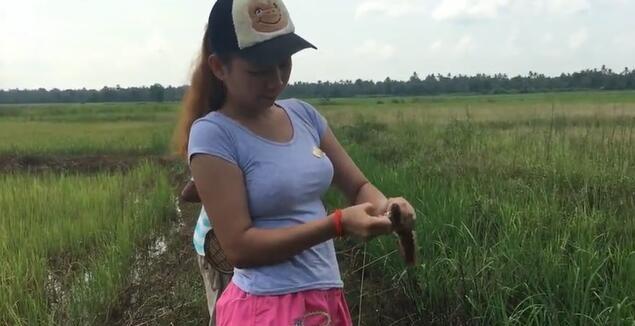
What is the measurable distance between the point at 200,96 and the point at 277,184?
296 mm

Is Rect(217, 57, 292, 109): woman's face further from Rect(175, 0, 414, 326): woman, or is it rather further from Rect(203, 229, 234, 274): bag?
Rect(203, 229, 234, 274): bag

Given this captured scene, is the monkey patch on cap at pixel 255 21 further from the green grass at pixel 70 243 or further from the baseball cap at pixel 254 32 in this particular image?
the green grass at pixel 70 243

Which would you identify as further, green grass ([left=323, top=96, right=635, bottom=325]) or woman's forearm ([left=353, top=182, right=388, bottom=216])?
green grass ([left=323, top=96, right=635, bottom=325])

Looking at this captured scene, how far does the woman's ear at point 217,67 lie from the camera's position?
135cm

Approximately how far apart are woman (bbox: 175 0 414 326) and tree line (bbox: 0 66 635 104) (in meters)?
44.9

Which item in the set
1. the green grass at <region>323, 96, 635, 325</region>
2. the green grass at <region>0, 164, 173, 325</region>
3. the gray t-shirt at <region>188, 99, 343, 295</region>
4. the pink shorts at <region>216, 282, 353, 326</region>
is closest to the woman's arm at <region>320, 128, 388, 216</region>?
the gray t-shirt at <region>188, 99, 343, 295</region>

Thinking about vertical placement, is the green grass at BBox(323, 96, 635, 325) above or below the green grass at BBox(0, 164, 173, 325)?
above

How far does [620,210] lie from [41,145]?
13.3 m

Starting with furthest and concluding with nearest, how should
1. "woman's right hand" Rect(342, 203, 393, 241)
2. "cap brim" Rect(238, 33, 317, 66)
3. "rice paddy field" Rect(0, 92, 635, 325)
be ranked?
"rice paddy field" Rect(0, 92, 635, 325) → "cap brim" Rect(238, 33, 317, 66) → "woman's right hand" Rect(342, 203, 393, 241)

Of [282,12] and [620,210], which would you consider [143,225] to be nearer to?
[620,210]

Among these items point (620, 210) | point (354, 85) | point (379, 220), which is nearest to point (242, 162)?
point (379, 220)

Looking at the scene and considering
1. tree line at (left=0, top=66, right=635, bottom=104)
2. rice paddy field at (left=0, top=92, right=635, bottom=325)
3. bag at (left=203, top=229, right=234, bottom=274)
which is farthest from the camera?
tree line at (left=0, top=66, right=635, bottom=104)

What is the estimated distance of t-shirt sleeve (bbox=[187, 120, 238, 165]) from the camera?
1274mm

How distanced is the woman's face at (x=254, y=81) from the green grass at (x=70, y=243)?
2237mm
